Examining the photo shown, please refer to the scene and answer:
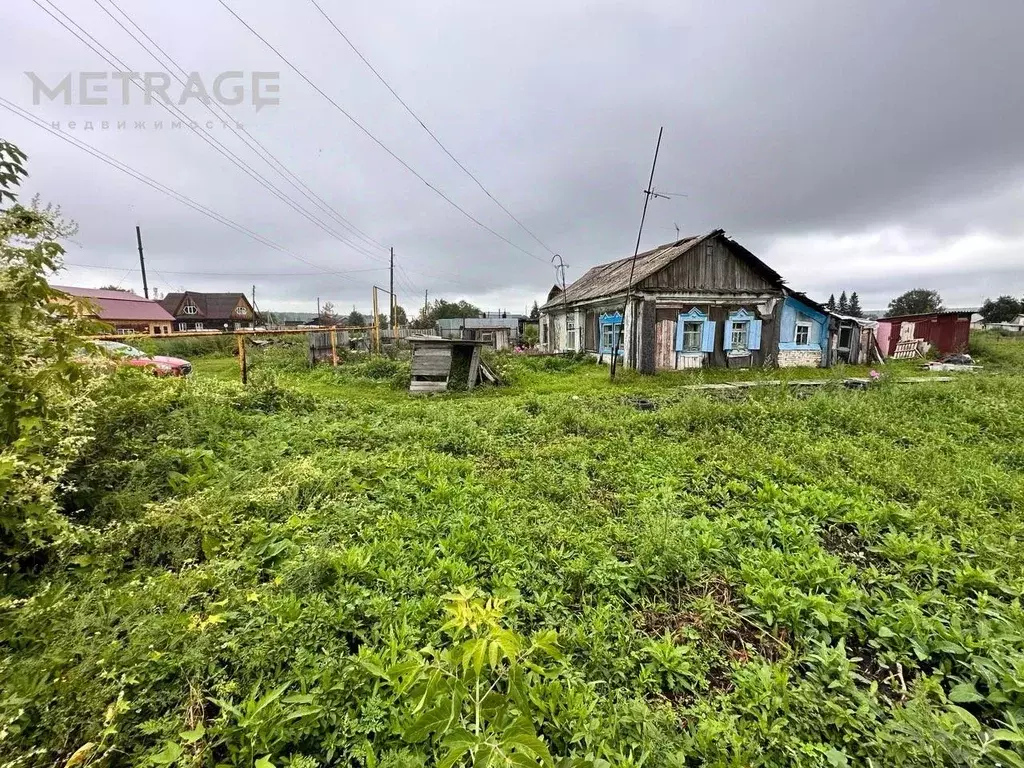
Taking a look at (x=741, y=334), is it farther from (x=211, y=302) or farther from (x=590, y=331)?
(x=211, y=302)

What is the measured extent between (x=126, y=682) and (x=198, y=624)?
1.10 feet

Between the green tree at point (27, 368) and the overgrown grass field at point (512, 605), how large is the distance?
0.26 m

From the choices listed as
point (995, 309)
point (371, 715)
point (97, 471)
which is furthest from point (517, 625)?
point (995, 309)

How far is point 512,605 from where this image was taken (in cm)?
237

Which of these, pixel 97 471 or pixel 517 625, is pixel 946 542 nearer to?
pixel 517 625

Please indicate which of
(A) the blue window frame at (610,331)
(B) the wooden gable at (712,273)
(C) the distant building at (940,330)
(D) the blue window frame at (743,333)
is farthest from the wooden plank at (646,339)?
(C) the distant building at (940,330)

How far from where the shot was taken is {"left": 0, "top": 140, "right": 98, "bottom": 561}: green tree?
2.28 metres

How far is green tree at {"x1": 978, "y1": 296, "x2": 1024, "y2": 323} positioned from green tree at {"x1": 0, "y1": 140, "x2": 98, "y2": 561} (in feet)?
244

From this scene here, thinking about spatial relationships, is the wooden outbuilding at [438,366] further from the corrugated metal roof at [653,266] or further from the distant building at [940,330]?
the distant building at [940,330]

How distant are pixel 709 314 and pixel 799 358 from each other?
161 inches

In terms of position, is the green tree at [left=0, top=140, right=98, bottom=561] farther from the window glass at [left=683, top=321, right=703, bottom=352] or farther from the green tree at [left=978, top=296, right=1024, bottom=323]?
the green tree at [left=978, top=296, right=1024, bottom=323]

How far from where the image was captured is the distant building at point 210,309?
151 feet

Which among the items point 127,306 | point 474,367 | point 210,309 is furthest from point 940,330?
point 210,309

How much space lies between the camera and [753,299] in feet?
45.8
